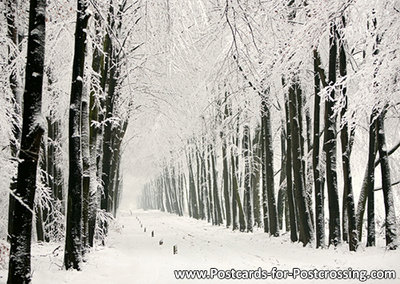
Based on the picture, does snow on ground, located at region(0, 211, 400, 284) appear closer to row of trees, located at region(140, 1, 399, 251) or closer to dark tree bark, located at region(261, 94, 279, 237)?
row of trees, located at region(140, 1, 399, 251)

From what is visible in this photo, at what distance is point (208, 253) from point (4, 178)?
688 centimetres

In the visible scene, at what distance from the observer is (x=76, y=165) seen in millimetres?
8695

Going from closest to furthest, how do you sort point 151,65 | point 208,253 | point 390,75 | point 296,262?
point 390,75 → point 296,262 → point 208,253 → point 151,65

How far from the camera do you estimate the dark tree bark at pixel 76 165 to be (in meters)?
8.57

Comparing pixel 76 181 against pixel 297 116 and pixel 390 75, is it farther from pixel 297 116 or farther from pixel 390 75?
pixel 297 116

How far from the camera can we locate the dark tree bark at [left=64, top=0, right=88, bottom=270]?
8.57 m

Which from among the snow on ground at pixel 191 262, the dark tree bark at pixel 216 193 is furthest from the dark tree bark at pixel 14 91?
the dark tree bark at pixel 216 193

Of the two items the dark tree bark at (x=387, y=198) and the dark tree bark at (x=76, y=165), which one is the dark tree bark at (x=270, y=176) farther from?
the dark tree bark at (x=76, y=165)

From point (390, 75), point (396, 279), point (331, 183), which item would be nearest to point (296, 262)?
point (331, 183)

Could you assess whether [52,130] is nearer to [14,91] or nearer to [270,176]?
[14,91]

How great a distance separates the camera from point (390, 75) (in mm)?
8367

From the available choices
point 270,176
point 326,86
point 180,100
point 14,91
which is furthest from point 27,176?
point 180,100

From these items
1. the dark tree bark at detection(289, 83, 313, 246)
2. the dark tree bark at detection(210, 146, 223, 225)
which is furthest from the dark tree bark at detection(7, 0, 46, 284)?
the dark tree bark at detection(210, 146, 223, 225)

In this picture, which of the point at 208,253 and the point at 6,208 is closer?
the point at 6,208
